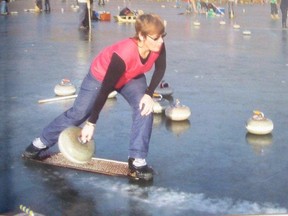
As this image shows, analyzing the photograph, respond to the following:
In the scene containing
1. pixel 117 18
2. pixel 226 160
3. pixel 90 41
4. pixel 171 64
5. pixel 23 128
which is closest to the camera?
pixel 226 160

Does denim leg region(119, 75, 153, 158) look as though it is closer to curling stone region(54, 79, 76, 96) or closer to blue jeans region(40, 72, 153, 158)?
blue jeans region(40, 72, 153, 158)

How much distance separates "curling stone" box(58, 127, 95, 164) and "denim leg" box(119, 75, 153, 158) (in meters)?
0.41

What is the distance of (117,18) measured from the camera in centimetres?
2262

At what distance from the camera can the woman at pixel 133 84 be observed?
397 centimetres

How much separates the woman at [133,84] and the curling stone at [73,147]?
18 centimetres

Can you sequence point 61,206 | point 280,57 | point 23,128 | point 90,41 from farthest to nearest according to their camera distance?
point 90,41 → point 280,57 → point 23,128 → point 61,206

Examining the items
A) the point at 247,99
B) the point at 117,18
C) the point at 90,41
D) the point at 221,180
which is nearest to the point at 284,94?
the point at 247,99

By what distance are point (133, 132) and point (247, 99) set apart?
351 cm

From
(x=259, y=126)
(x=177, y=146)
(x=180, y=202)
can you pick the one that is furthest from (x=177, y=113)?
(x=180, y=202)

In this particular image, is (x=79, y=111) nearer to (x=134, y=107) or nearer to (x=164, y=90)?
(x=134, y=107)

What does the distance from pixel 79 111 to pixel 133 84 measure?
1.77 feet

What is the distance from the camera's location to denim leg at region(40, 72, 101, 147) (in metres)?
4.41

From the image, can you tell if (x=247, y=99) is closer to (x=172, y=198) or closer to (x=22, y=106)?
(x=22, y=106)

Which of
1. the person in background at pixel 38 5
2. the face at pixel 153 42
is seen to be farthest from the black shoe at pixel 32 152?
the person in background at pixel 38 5
